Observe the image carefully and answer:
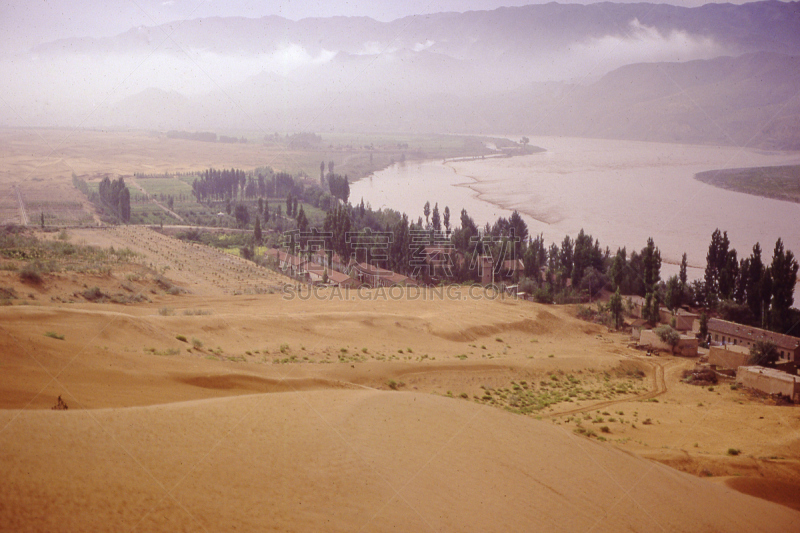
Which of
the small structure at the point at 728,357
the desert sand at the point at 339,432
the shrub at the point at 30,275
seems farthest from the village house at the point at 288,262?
the small structure at the point at 728,357

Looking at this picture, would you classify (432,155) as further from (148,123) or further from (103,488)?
(103,488)

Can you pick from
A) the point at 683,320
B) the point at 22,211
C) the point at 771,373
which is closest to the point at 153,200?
the point at 22,211

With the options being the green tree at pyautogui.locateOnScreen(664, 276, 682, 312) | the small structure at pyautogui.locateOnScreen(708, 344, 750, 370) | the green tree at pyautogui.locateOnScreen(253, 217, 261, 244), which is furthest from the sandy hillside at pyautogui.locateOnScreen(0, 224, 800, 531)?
the green tree at pyautogui.locateOnScreen(253, 217, 261, 244)

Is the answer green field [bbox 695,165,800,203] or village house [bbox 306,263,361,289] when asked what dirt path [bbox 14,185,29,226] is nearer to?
village house [bbox 306,263,361,289]

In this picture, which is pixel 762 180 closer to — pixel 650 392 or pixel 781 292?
pixel 781 292

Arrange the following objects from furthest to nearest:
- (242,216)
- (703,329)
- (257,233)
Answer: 1. (242,216)
2. (257,233)
3. (703,329)

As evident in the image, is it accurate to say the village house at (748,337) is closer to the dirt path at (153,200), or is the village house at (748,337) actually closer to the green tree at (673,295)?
the green tree at (673,295)
